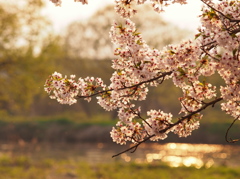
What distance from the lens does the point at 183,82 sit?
562 cm

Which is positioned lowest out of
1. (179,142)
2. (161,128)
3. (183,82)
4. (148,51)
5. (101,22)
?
(161,128)

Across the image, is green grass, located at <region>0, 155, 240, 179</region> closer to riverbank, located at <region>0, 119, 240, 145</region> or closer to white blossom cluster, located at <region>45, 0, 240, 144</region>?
white blossom cluster, located at <region>45, 0, 240, 144</region>

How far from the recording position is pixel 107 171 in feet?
57.7

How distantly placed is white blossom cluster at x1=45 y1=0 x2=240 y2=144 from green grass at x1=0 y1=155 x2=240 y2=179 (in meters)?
9.86

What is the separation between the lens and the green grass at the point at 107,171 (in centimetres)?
1622

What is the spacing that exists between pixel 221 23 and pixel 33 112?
5708 cm

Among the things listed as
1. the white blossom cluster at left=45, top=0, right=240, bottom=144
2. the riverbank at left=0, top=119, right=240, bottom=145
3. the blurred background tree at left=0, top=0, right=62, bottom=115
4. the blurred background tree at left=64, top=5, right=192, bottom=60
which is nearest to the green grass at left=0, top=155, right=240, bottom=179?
the blurred background tree at left=0, top=0, right=62, bottom=115

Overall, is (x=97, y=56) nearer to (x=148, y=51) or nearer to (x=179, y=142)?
(x=179, y=142)

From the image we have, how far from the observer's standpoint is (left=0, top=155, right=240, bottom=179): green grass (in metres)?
16.2

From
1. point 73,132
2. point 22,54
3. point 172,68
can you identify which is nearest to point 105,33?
point 73,132

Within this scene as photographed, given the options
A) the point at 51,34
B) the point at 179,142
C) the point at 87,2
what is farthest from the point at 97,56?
the point at 87,2

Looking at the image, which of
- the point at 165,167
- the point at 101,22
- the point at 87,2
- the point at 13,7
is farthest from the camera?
the point at 101,22

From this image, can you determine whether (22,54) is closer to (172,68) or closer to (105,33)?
(172,68)

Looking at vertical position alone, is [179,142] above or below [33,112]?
below
